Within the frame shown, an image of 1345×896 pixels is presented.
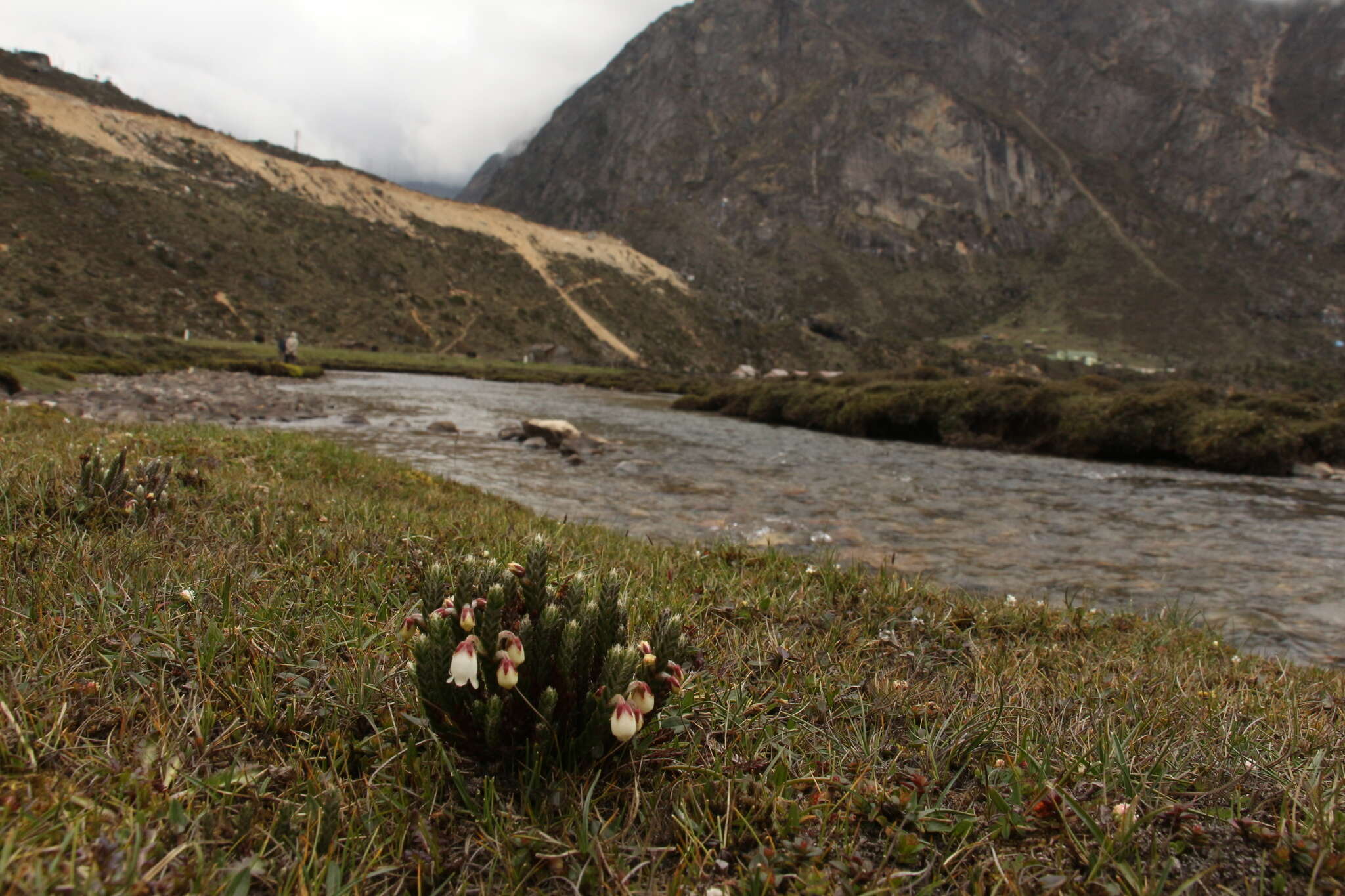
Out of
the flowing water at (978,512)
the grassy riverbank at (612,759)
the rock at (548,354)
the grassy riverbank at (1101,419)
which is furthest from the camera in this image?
the rock at (548,354)

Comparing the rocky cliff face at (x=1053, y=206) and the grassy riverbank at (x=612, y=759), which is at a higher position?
the rocky cliff face at (x=1053, y=206)

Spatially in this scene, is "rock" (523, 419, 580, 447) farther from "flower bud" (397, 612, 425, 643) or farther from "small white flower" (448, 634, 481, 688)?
"small white flower" (448, 634, 481, 688)

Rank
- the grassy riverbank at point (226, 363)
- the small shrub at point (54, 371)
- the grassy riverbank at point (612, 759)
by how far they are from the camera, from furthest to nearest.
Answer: the grassy riverbank at point (226, 363) < the small shrub at point (54, 371) < the grassy riverbank at point (612, 759)

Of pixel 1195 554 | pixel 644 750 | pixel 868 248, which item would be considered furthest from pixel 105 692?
pixel 868 248

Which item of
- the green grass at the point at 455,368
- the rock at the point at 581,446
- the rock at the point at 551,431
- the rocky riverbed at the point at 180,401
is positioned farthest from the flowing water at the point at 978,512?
the green grass at the point at 455,368

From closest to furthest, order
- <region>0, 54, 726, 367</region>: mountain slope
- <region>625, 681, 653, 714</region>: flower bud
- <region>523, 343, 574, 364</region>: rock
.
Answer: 1. <region>625, 681, 653, 714</region>: flower bud
2. <region>0, 54, 726, 367</region>: mountain slope
3. <region>523, 343, 574, 364</region>: rock

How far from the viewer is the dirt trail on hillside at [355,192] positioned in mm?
64938

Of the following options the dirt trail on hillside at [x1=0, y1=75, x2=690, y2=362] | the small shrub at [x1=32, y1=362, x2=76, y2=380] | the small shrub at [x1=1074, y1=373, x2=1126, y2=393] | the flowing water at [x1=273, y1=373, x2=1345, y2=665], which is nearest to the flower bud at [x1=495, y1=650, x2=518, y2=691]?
the flowing water at [x1=273, y1=373, x2=1345, y2=665]

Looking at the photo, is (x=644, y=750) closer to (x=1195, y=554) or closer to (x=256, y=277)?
(x=1195, y=554)

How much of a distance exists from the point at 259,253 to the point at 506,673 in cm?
7484

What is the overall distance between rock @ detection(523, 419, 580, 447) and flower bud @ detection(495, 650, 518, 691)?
1399 centimetres

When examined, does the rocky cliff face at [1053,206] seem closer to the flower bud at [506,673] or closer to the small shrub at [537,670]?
the small shrub at [537,670]

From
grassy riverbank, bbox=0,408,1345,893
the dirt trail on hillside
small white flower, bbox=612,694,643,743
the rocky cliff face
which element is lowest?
grassy riverbank, bbox=0,408,1345,893

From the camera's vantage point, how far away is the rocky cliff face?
118 meters
